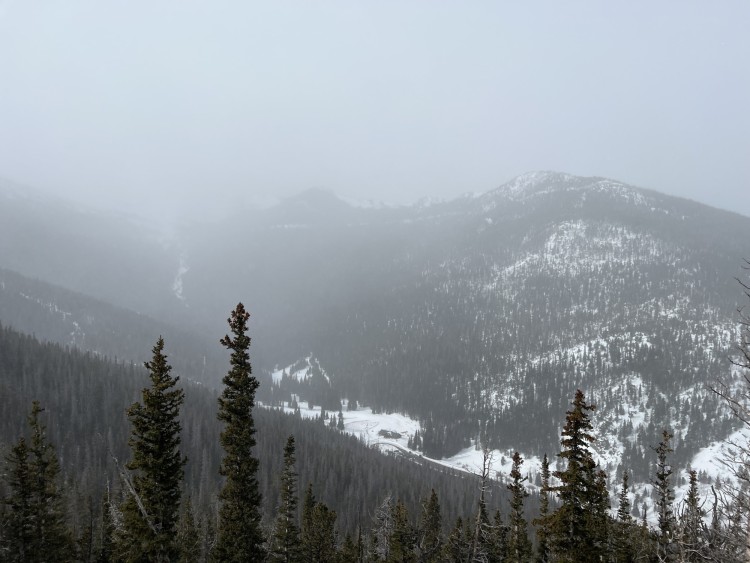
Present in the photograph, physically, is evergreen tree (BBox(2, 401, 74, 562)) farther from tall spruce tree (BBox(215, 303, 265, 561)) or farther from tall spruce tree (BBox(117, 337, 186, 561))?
tall spruce tree (BBox(215, 303, 265, 561))

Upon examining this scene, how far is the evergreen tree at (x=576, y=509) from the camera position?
23.1m

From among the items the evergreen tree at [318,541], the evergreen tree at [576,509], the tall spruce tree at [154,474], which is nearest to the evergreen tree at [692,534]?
the evergreen tree at [576,509]

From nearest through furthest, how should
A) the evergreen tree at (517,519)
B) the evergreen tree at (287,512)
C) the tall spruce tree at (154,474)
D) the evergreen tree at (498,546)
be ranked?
the tall spruce tree at (154,474) → the evergreen tree at (517,519) → the evergreen tree at (287,512) → the evergreen tree at (498,546)

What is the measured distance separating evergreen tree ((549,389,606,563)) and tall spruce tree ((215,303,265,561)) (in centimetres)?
1548

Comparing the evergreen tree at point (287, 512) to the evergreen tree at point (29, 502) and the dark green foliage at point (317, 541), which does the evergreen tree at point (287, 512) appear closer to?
the dark green foliage at point (317, 541)

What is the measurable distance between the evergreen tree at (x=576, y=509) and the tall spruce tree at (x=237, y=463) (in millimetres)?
15482

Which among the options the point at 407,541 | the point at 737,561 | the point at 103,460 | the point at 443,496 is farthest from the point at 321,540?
the point at 103,460

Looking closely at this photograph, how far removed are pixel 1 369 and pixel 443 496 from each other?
15020 centimetres

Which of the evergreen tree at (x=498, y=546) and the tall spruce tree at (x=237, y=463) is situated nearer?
the tall spruce tree at (x=237, y=463)

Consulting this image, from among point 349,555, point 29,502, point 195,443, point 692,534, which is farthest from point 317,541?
point 195,443

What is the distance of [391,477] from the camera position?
141 meters

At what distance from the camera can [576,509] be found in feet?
76.5

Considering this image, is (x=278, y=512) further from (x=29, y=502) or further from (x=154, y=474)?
(x=154, y=474)

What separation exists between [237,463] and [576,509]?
17.1 m
